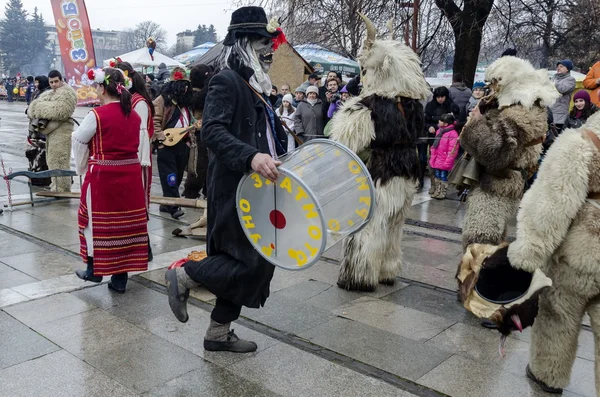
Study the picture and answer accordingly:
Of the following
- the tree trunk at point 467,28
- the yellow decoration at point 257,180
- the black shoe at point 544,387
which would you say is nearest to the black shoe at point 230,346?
the yellow decoration at point 257,180

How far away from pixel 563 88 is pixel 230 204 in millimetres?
7709

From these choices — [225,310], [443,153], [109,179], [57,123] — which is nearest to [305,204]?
[225,310]

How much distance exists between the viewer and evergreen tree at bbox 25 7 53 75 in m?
67.0

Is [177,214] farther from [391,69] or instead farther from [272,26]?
[272,26]

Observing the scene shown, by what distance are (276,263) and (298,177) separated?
483 mm

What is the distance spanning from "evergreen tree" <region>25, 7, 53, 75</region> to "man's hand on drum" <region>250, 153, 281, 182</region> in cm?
7047

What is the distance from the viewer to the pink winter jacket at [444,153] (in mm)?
9031

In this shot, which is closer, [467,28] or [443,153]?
[443,153]

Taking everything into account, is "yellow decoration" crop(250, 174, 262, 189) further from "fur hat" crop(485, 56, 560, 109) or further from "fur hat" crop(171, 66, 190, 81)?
"fur hat" crop(171, 66, 190, 81)

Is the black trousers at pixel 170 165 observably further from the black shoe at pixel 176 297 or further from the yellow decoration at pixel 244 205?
the yellow decoration at pixel 244 205

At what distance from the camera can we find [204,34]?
291 feet

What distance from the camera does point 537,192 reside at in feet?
9.61

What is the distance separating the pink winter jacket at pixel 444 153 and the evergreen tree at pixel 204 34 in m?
81.1

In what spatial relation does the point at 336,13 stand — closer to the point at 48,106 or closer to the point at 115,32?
the point at 48,106
